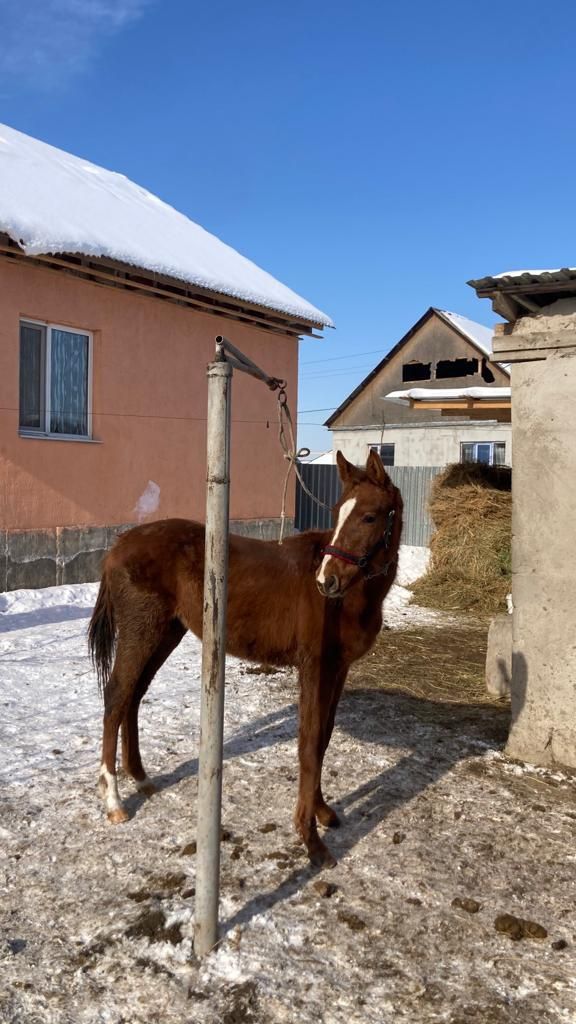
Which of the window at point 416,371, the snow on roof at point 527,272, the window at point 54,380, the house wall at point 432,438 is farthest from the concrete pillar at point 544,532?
the window at point 416,371

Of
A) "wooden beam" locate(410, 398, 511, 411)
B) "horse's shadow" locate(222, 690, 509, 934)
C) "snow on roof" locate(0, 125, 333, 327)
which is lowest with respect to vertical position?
"horse's shadow" locate(222, 690, 509, 934)

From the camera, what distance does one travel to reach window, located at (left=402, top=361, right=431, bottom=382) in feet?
88.5

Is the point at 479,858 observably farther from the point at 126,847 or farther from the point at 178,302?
the point at 178,302

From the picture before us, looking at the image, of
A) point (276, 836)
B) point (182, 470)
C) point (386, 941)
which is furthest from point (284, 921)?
point (182, 470)

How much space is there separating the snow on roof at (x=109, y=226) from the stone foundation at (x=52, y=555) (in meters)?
3.34

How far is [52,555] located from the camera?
30.6ft

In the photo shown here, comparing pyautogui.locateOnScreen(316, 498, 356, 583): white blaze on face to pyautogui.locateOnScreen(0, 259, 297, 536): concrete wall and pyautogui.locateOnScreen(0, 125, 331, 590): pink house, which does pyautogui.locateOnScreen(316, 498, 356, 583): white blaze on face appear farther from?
pyautogui.locateOnScreen(0, 259, 297, 536): concrete wall

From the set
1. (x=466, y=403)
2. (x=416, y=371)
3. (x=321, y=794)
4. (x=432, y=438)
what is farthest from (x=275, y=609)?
(x=416, y=371)

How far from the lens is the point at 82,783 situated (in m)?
4.15

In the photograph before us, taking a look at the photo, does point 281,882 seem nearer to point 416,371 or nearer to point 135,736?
point 135,736

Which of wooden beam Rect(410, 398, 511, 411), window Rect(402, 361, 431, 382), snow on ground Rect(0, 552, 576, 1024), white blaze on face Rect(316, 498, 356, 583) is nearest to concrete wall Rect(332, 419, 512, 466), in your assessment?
window Rect(402, 361, 431, 382)

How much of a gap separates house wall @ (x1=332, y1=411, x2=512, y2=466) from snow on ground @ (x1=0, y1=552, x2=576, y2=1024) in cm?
1944

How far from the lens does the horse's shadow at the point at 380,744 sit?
3.63 m

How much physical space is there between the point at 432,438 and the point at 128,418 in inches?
649
